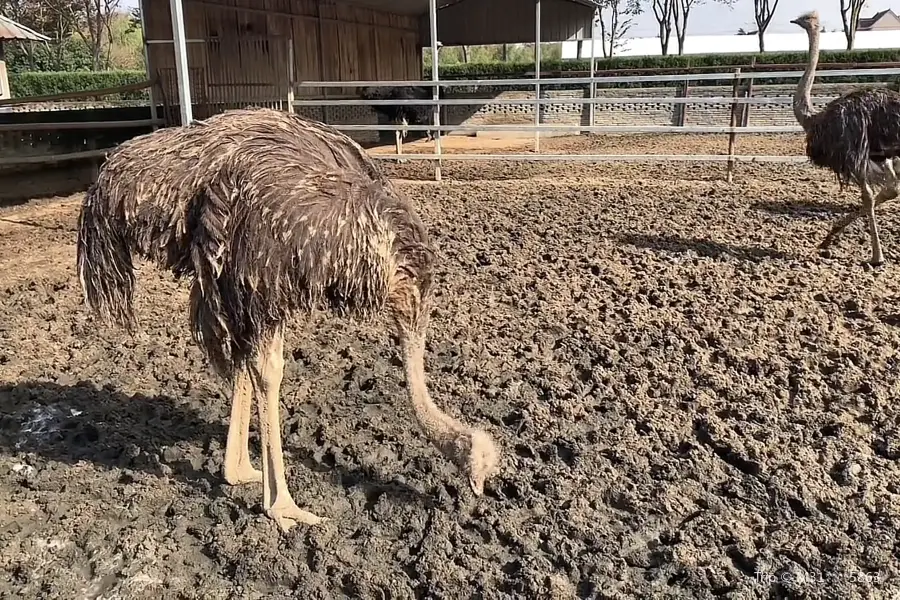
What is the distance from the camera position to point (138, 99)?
20.4m

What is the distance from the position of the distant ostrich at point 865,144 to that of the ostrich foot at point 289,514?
178 inches

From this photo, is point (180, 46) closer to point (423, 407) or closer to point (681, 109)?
point (423, 407)

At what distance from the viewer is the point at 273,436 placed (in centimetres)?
279

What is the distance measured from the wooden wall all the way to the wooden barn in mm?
12

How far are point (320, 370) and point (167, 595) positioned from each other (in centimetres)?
172

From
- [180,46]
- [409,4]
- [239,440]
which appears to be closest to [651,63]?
[409,4]

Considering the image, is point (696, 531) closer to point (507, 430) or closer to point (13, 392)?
point (507, 430)

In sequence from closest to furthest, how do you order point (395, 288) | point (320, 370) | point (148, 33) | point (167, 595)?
1. point (167, 595)
2. point (395, 288)
3. point (320, 370)
4. point (148, 33)

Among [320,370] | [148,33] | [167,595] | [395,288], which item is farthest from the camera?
[148,33]

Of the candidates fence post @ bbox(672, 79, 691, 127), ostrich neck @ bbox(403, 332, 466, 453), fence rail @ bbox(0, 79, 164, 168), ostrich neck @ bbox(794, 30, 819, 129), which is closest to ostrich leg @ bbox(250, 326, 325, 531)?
ostrich neck @ bbox(403, 332, 466, 453)

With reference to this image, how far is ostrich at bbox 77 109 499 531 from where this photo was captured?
2.45 m

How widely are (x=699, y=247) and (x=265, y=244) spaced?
435 centimetres

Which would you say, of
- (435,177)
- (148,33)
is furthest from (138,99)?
(435,177)

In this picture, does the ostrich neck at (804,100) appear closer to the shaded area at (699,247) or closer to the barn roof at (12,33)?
the shaded area at (699,247)
